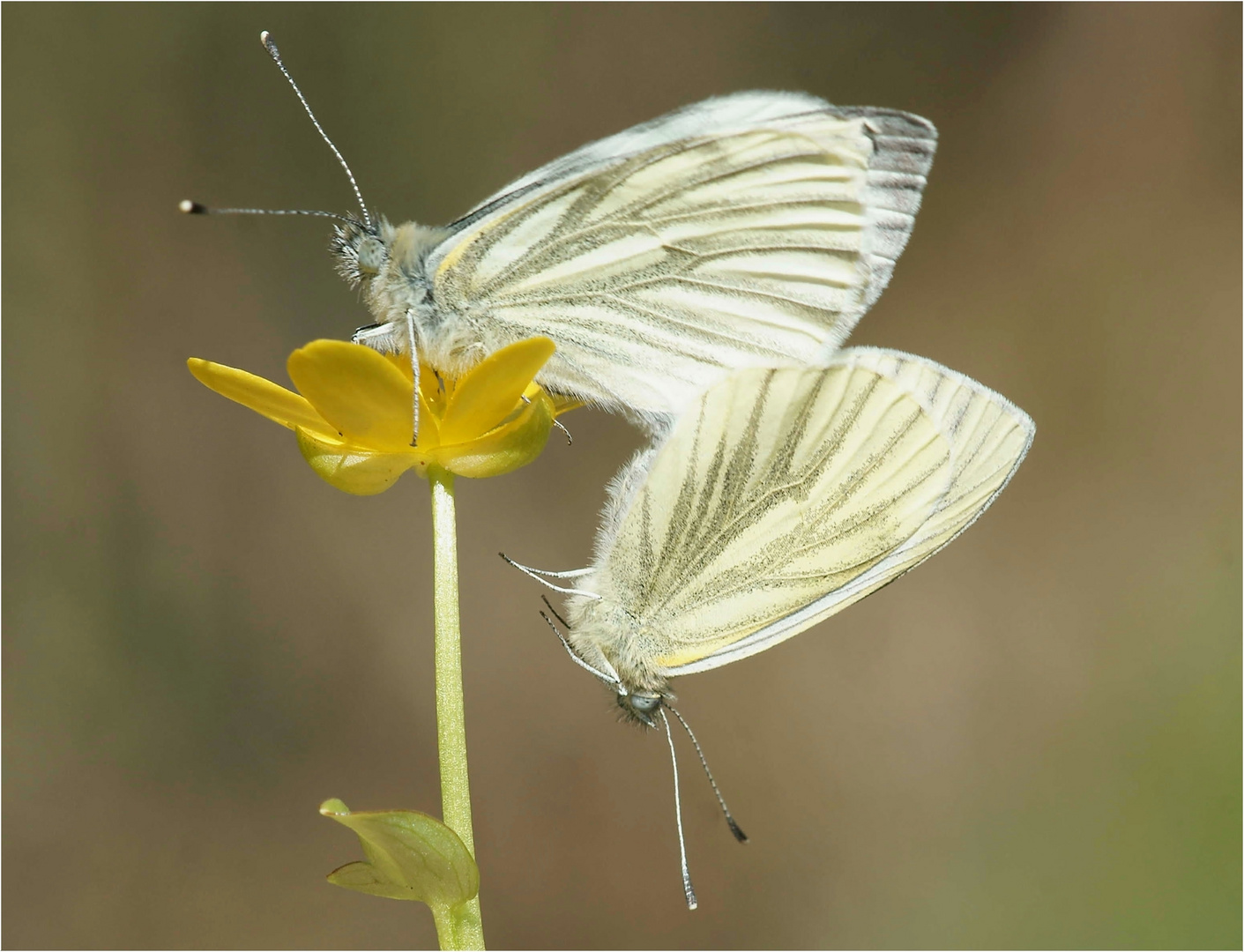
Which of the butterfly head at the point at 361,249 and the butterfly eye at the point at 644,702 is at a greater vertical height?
the butterfly head at the point at 361,249

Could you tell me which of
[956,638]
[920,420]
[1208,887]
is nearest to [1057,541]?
[956,638]

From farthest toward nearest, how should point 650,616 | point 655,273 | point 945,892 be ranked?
point 945,892 → point 655,273 → point 650,616

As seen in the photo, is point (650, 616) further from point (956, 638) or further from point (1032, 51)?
point (1032, 51)

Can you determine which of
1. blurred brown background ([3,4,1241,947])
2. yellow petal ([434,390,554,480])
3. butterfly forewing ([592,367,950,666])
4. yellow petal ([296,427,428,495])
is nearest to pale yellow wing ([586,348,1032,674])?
butterfly forewing ([592,367,950,666])

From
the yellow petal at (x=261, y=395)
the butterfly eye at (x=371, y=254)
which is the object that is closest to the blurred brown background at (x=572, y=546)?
the butterfly eye at (x=371, y=254)

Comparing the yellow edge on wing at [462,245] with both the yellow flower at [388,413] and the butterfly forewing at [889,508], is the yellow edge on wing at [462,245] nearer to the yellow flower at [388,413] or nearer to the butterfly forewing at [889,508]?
the yellow flower at [388,413]

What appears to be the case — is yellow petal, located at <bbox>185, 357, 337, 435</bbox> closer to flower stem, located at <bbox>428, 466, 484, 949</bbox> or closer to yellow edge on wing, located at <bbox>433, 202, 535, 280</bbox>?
flower stem, located at <bbox>428, 466, 484, 949</bbox>
